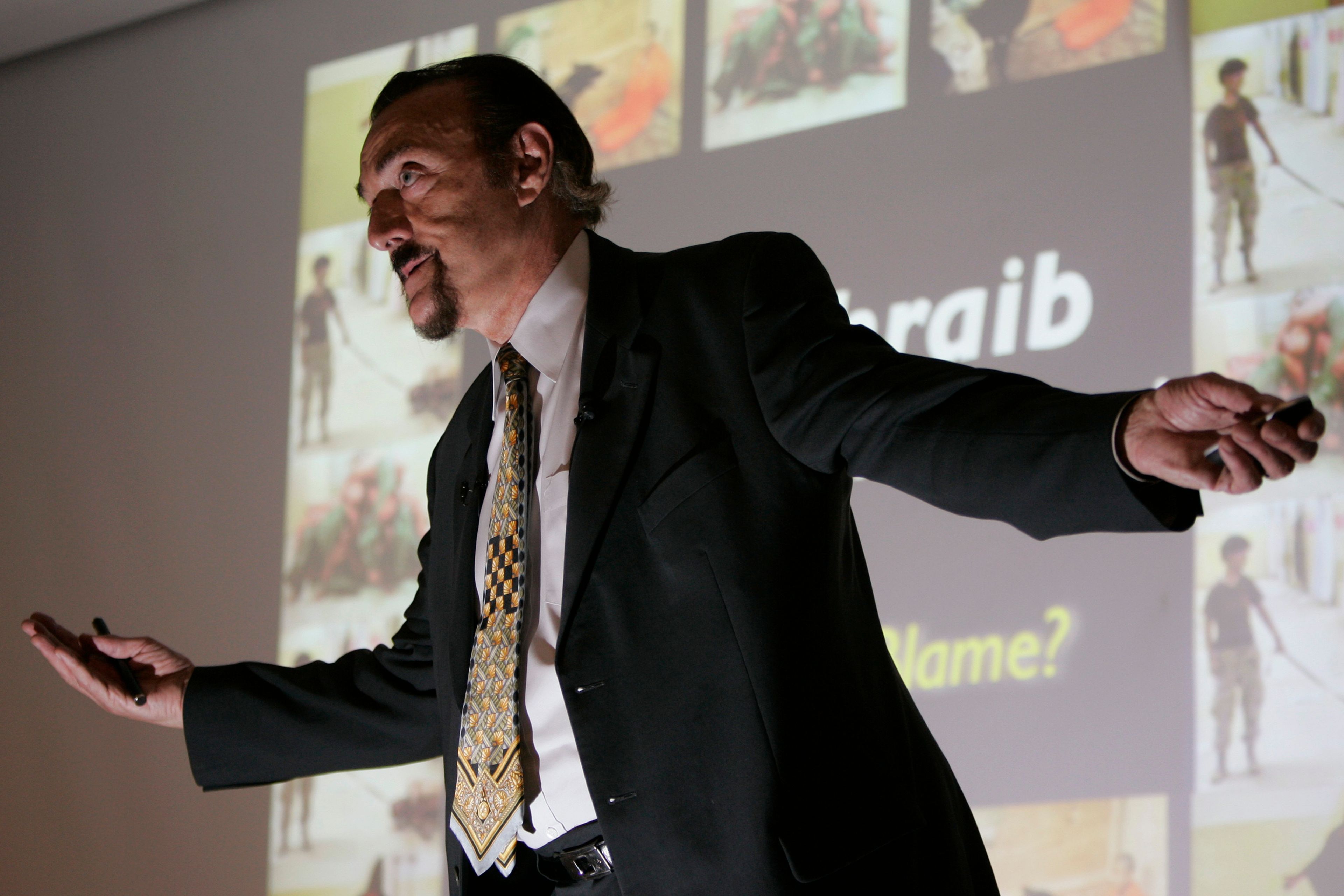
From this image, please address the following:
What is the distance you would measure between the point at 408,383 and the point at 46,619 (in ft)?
7.22

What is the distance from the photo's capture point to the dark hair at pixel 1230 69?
9.14 feet

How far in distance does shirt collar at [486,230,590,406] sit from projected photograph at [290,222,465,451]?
2.24m

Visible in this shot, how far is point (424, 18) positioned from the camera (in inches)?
167

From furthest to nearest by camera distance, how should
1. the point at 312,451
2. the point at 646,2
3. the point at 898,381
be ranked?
the point at 312,451 → the point at 646,2 → the point at 898,381

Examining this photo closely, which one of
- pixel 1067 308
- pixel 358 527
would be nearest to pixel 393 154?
pixel 1067 308

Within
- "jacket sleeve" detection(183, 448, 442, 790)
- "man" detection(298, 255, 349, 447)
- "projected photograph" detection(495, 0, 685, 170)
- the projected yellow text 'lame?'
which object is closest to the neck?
"jacket sleeve" detection(183, 448, 442, 790)

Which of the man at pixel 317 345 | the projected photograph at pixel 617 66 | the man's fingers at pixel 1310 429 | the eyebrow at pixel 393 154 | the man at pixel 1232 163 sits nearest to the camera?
the man's fingers at pixel 1310 429

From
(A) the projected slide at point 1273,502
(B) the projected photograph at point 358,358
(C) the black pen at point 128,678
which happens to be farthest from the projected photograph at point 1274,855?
(B) the projected photograph at point 358,358

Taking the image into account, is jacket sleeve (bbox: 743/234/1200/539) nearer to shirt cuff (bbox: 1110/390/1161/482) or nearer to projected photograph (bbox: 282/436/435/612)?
shirt cuff (bbox: 1110/390/1161/482)

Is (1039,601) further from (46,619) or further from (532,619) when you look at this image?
(46,619)

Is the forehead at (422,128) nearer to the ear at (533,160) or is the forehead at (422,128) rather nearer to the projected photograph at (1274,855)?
the ear at (533,160)

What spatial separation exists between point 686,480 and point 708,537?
0.06 m

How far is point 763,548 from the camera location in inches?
49.0

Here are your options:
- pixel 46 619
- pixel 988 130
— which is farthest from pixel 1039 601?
pixel 46 619
